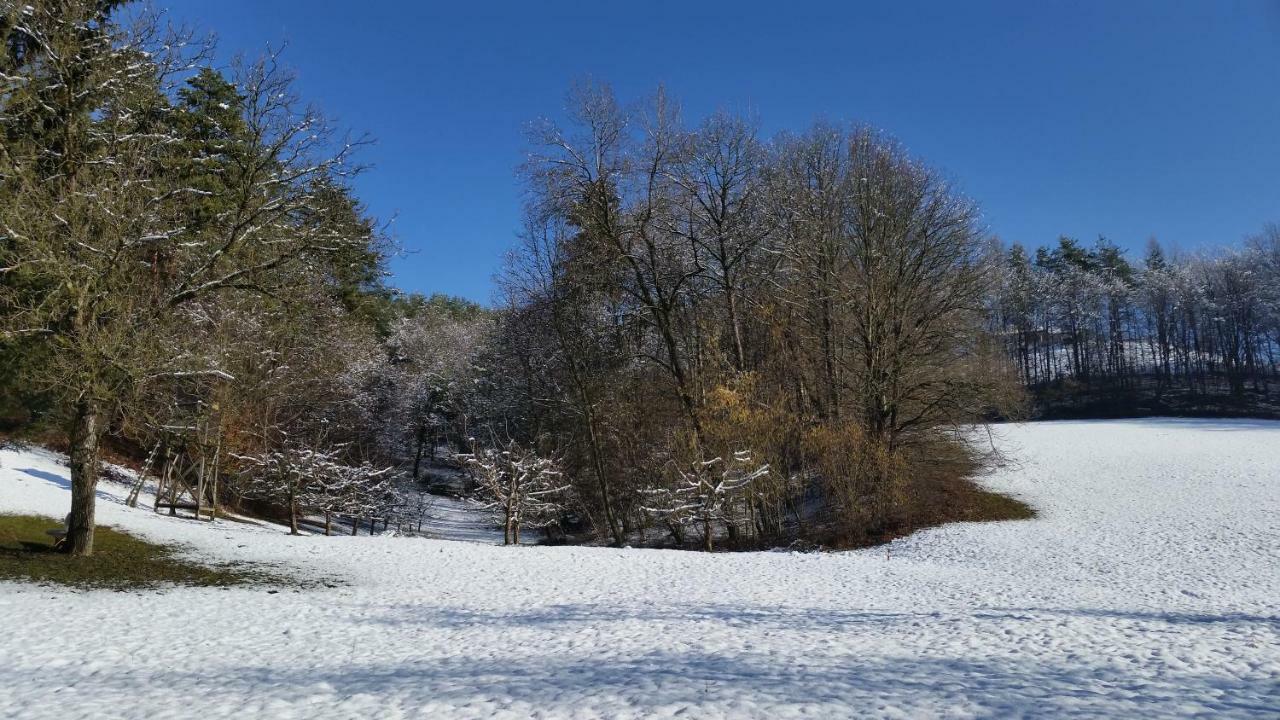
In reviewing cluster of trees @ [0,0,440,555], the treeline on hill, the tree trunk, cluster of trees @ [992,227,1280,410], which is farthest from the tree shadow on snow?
cluster of trees @ [992,227,1280,410]

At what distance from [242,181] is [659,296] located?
1454 cm

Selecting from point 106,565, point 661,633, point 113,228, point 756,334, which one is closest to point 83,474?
point 106,565

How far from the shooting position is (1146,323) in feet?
209

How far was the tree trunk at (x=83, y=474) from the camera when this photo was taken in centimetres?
1134

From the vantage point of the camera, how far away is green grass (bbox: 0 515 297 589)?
1073cm

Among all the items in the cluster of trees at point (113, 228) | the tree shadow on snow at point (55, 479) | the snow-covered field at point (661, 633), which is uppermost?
the cluster of trees at point (113, 228)

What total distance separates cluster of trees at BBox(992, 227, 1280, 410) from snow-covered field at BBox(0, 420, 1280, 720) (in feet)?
148

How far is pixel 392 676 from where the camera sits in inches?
284

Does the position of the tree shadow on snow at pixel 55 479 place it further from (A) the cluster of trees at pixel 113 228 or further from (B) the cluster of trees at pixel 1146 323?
(B) the cluster of trees at pixel 1146 323

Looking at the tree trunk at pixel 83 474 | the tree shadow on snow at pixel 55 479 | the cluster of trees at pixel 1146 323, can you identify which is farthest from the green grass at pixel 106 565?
the cluster of trees at pixel 1146 323

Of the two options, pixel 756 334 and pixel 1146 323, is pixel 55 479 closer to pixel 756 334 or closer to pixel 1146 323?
pixel 756 334

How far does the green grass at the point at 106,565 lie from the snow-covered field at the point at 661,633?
74cm

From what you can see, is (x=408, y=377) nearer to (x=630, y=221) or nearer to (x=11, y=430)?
(x=11, y=430)

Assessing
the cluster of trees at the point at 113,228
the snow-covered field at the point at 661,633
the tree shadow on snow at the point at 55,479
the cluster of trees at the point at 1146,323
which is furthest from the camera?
the cluster of trees at the point at 1146,323
